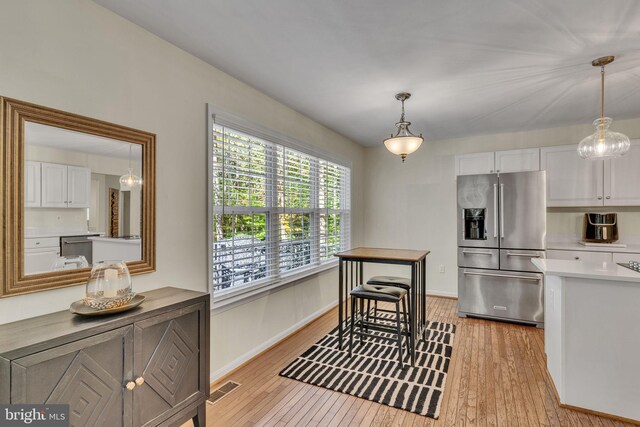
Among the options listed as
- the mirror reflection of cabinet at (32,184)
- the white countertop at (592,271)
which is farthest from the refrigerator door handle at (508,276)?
the mirror reflection of cabinet at (32,184)

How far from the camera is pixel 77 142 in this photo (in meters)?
1.68

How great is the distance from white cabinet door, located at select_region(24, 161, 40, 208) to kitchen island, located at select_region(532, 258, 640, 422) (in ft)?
10.1

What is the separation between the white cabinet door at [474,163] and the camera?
4.31 meters

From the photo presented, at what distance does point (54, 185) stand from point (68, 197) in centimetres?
8

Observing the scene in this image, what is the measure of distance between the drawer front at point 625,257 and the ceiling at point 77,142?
188 inches

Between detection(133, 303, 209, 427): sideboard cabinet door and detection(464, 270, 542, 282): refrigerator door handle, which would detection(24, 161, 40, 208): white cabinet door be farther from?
detection(464, 270, 542, 282): refrigerator door handle

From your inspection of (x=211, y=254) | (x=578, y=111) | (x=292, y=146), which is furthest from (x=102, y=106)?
(x=578, y=111)

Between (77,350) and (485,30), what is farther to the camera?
(485,30)

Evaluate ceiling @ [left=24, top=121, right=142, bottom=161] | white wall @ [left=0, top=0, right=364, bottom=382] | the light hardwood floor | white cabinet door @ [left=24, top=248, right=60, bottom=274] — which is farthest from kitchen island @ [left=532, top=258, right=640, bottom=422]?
white cabinet door @ [left=24, top=248, right=60, bottom=274]

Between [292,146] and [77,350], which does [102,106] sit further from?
[292,146]

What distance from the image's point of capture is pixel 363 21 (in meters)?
1.88

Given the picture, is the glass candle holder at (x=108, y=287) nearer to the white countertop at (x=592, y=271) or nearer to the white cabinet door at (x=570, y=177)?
the white countertop at (x=592, y=271)

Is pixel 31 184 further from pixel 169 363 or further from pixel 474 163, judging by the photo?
pixel 474 163

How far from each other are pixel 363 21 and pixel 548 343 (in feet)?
9.39
